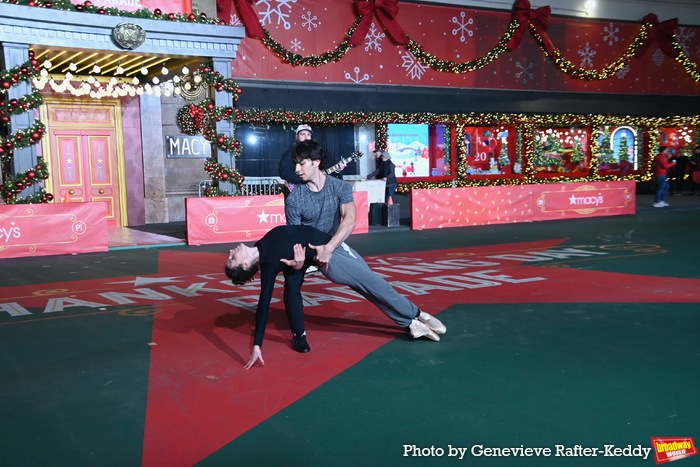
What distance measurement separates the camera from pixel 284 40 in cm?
2012

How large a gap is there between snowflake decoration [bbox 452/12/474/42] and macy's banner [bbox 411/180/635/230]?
312 inches

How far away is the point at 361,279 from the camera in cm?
509

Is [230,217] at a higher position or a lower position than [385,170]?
lower

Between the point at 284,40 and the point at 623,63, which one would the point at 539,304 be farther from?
the point at 623,63

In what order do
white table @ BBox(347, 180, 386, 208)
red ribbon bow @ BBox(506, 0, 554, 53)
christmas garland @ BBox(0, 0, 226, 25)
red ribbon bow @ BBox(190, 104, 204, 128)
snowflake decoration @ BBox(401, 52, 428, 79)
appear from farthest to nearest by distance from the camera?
red ribbon bow @ BBox(506, 0, 554, 53)
snowflake decoration @ BBox(401, 52, 428, 79)
red ribbon bow @ BBox(190, 104, 204, 128)
white table @ BBox(347, 180, 386, 208)
christmas garland @ BBox(0, 0, 226, 25)

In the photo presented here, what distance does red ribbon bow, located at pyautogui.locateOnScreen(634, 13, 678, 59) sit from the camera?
26.1m

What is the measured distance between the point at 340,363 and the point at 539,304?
2700 mm

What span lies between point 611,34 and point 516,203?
12.8 meters

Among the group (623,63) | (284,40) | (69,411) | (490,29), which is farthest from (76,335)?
(623,63)

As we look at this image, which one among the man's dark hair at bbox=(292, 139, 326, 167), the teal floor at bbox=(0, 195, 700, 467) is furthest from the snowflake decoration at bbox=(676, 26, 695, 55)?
the man's dark hair at bbox=(292, 139, 326, 167)

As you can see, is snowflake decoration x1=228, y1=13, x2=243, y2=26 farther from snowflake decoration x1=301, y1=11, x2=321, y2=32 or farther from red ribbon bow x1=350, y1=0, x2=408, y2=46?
red ribbon bow x1=350, y1=0, x2=408, y2=46

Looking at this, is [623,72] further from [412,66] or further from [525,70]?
[412,66]

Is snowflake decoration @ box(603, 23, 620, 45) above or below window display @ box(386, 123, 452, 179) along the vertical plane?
above

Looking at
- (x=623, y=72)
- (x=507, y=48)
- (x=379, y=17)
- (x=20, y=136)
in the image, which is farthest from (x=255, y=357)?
(x=623, y=72)
